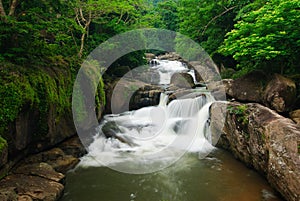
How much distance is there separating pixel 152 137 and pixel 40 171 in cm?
456

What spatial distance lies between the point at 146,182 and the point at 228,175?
2.17 m

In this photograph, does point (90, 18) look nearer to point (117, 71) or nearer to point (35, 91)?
point (117, 71)

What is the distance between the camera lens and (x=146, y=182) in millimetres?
5395

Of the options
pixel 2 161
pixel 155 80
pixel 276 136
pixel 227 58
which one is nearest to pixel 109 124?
pixel 2 161

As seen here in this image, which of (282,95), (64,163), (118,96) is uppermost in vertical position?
(282,95)

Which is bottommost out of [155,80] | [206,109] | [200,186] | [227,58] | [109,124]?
[200,186]

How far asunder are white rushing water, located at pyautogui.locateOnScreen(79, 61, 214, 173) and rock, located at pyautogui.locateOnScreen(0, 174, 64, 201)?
66.6 inches

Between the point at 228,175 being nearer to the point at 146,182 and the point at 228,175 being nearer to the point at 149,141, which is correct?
the point at 146,182

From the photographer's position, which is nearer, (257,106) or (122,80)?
(257,106)

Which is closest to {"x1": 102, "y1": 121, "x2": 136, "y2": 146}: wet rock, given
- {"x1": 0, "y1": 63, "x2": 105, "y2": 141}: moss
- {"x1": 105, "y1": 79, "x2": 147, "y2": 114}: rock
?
{"x1": 0, "y1": 63, "x2": 105, "y2": 141}: moss

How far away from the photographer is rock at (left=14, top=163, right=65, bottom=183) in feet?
15.8

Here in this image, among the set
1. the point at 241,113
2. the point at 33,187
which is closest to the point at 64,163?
the point at 33,187

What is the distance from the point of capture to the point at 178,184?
5.30 metres

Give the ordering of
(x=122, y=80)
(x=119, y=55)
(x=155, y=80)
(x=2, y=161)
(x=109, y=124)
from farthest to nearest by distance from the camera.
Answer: (x=155, y=80), (x=119, y=55), (x=122, y=80), (x=109, y=124), (x=2, y=161)
